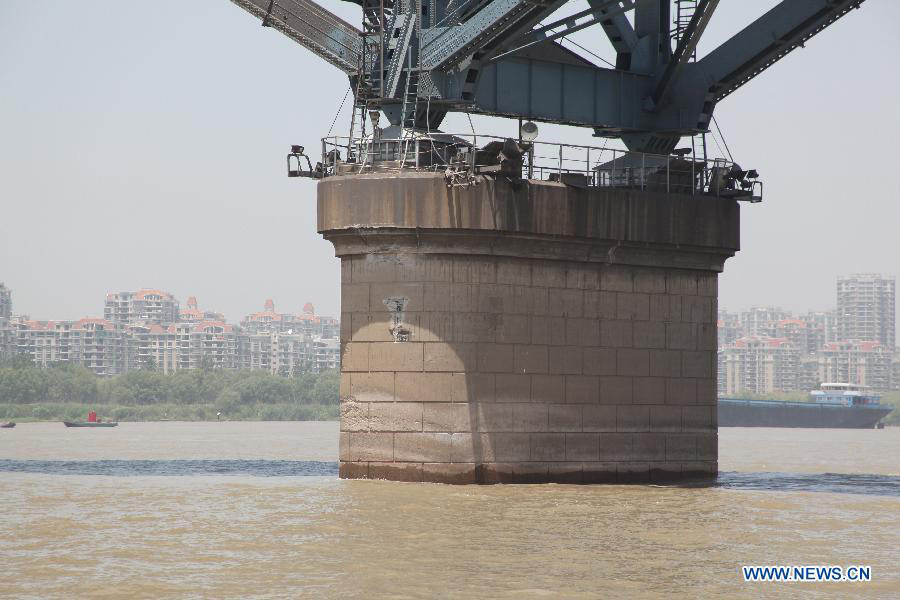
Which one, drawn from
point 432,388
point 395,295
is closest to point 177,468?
point 395,295

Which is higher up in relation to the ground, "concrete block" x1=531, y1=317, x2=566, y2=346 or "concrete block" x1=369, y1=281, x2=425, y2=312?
"concrete block" x1=369, y1=281, x2=425, y2=312

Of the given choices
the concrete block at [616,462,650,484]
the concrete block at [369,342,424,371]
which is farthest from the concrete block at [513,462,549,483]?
the concrete block at [369,342,424,371]

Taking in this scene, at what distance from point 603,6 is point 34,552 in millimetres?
21739

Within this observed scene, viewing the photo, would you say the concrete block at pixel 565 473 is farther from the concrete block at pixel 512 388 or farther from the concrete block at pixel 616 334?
the concrete block at pixel 616 334

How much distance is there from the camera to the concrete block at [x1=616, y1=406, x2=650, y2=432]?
41719 millimetres

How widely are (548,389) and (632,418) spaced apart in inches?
122

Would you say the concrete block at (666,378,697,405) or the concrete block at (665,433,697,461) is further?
the concrete block at (666,378,697,405)

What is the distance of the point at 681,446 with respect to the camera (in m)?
Answer: 43.2

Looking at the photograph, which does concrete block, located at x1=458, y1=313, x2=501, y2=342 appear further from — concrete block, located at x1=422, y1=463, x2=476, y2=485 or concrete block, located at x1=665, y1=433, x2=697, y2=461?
concrete block, located at x1=665, y1=433, x2=697, y2=461

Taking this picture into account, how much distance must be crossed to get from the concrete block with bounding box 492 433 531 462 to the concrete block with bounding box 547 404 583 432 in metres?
0.89

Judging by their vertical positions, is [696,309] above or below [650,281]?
below

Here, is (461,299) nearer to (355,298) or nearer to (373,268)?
(373,268)

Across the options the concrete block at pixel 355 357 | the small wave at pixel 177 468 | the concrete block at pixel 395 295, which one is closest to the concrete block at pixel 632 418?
the concrete block at pixel 395 295

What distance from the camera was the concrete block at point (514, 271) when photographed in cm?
3969
